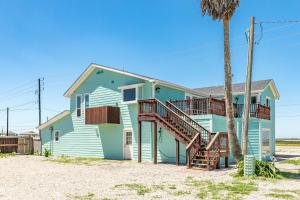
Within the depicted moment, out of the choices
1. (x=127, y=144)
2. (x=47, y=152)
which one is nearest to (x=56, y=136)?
(x=47, y=152)

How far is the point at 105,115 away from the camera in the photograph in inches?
938

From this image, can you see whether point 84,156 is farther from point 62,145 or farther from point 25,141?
point 25,141

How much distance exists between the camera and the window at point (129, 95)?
23689 mm

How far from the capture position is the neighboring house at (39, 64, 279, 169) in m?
19.4

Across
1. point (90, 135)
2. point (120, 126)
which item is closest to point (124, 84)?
point (120, 126)

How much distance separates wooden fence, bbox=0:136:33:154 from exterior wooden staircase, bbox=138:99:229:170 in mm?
17485

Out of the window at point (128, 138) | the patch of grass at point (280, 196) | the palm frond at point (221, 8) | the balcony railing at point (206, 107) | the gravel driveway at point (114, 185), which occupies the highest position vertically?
the palm frond at point (221, 8)

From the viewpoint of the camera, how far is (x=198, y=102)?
22078 mm

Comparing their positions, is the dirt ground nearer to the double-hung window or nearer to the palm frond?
the palm frond

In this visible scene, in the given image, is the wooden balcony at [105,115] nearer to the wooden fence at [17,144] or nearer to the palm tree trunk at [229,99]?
the palm tree trunk at [229,99]

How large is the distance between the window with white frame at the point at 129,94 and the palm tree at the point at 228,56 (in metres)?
9.03

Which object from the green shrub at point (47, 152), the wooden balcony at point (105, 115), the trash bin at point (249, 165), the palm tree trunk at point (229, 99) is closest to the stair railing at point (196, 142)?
the palm tree trunk at point (229, 99)

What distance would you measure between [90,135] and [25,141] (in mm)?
10399

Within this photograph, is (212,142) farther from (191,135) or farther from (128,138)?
(128,138)
